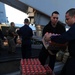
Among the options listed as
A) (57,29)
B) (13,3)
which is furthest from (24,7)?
(57,29)

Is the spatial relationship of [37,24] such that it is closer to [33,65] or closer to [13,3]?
[13,3]

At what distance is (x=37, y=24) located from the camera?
6.94m

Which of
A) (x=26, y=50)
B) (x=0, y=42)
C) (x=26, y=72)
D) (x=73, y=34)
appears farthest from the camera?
(x=0, y=42)

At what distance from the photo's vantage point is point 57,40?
12.8ft

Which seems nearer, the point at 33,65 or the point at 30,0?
the point at 33,65

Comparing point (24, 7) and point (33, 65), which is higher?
point (24, 7)

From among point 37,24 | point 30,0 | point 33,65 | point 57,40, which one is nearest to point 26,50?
point 37,24

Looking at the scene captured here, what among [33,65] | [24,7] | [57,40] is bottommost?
[33,65]

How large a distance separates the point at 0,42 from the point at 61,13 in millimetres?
7052

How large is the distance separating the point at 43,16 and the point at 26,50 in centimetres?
283

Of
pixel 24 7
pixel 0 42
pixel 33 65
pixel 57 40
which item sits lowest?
pixel 0 42

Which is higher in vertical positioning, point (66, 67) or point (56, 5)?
point (56, 5)

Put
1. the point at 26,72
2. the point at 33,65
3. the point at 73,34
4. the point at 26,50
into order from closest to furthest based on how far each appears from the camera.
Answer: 1. the point at 73,34
2. the point at 26,72
3. the point at 33,65
4. the point at 26,50

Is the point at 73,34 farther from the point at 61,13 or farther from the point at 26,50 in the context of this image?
the point at 26,50
